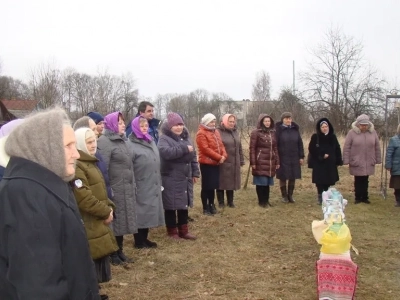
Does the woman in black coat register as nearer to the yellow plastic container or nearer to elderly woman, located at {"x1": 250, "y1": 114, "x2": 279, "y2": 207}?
elderly woman, located at {"x1": 250, "y1": 114, "x2": 279, "y2": 207}

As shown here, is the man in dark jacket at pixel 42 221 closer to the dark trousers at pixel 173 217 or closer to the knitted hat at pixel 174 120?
the knitted hat at pixel 174 120

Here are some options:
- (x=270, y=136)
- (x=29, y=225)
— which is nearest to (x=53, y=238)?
(x=29, y=225)

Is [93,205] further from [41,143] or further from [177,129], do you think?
[177,129]

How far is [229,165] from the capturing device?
7.86 meters

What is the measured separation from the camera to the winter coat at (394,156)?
7.86 m

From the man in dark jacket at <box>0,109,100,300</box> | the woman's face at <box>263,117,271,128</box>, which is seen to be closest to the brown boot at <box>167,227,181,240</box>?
the woman's face at <box>263,117,271,128</box>

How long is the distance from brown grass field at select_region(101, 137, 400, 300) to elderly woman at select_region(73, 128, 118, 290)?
0.87m

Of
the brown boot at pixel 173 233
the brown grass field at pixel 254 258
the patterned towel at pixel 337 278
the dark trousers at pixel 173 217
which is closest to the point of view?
the patterned towel at pixel 337 278

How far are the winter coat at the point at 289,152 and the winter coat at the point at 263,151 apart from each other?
13.0 inches

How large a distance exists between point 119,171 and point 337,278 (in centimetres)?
256

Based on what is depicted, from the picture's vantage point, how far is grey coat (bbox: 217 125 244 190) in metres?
7.82

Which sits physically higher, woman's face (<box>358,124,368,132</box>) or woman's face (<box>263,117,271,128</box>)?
woman's face (<box>263,117,271,128</box>)

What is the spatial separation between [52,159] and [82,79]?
28520mm

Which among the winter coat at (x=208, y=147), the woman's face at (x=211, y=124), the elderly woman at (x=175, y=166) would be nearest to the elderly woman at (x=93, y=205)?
the elderly woman at (x=175, y=166)
